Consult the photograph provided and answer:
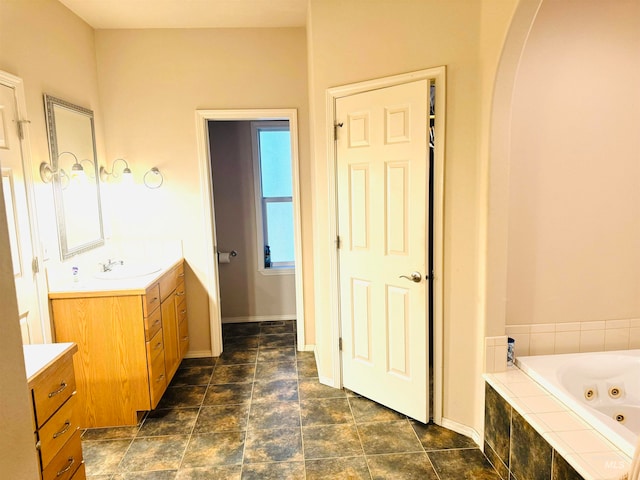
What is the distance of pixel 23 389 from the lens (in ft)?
2.66

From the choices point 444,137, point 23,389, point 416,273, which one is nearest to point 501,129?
point 444,137

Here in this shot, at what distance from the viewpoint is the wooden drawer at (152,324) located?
2.71m

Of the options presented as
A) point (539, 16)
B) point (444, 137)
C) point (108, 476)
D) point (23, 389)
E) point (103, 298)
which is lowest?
point (108, 476)

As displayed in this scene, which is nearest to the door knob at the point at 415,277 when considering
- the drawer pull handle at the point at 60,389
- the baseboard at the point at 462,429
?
the baseboard at the point at 462,429

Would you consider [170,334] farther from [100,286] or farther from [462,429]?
[462,429]

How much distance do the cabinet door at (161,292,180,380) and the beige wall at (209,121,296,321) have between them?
134cm

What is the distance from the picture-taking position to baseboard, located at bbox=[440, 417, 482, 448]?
96.9 inches

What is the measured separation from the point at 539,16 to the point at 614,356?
190 centimetres

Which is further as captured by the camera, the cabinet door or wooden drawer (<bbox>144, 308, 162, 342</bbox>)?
the cabinet door

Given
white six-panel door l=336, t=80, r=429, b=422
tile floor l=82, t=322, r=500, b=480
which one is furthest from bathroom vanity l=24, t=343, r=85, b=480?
white six-panel door l=336, t=80, r=429, b=422

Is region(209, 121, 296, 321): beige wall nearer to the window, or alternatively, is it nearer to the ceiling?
the window

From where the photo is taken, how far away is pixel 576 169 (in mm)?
2438

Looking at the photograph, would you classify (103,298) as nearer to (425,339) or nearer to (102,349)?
(102,349)

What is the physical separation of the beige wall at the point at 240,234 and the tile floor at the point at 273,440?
4.74 ft
